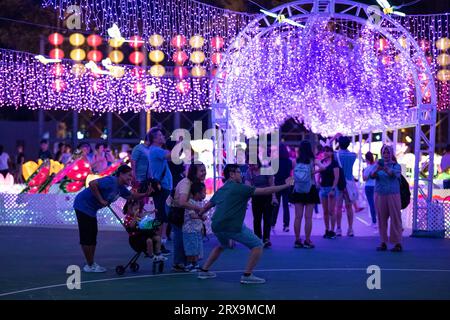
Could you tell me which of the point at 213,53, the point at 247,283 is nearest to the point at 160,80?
the point at 213,53

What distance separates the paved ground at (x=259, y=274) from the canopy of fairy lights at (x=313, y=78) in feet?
18.6

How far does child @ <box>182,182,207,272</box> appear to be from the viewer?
10758 mm

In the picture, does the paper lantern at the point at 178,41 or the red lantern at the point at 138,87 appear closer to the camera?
the paper lantern at the point at 178,41

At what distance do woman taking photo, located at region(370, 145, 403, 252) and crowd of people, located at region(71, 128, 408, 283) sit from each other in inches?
0.6

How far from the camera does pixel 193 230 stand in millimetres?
10867

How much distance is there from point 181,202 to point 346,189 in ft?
19.2

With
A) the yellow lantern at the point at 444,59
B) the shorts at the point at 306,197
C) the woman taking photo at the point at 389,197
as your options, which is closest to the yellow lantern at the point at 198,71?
the yellow lantern at the point at 444,59

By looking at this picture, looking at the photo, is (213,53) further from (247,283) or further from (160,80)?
A: (247,283)

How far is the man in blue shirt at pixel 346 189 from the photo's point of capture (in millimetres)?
15570

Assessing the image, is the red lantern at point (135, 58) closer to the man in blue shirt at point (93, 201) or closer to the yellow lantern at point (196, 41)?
the yellow lantern at point (196, 41)

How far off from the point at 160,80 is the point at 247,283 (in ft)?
69.6

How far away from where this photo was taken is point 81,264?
11.5 m

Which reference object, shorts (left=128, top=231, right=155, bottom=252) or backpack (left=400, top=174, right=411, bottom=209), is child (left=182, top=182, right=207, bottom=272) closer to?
shorts (left=128, top=231, right=155, bottom=252)

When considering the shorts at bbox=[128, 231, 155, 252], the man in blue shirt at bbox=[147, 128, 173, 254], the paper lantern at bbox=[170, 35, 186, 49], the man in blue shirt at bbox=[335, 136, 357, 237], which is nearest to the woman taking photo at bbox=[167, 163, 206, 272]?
the shorts at bbox=[128, 231, 155, 252]
